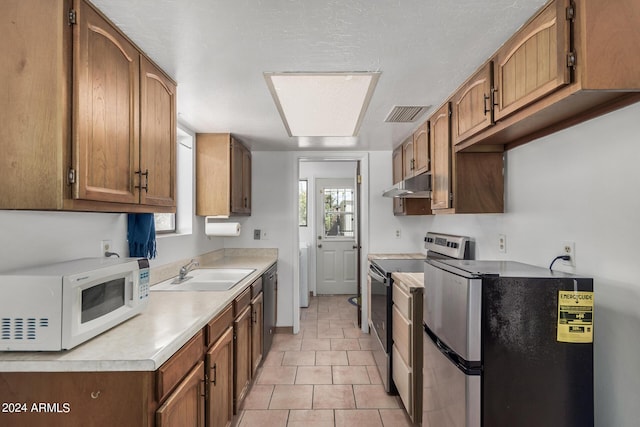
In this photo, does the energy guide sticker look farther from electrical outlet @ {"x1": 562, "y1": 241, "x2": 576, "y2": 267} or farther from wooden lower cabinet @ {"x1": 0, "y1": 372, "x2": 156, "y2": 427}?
wooden lower cabinet @ {"x1": 0, "y1": 372, "x2": 156, "y2": 427}

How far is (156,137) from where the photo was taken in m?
1.72

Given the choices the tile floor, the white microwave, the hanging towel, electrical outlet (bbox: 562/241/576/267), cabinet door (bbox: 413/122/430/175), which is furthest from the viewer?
cabinet door (bbox: 413/122/430/175)

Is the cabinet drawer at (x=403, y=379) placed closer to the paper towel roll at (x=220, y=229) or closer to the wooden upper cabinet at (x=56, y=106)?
the paper towel roll at (x=220, y=229)

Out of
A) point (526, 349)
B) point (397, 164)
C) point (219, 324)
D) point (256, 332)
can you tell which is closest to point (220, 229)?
point (256, 332)

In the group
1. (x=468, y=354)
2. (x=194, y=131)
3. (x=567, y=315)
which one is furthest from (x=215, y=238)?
(x=567, y=315)

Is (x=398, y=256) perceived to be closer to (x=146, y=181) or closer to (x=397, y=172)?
(x=397, y=172)

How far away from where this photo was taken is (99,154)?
1.25 meters

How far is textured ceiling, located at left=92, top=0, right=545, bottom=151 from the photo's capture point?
1223 millimetres

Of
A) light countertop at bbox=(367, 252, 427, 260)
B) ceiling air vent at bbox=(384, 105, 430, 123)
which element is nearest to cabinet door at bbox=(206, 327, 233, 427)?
ceiling air vent at bbox=(384, 105, 430, 123)

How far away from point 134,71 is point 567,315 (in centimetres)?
210

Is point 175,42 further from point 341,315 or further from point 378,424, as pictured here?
point 341,315

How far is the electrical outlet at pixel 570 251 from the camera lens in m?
1.44

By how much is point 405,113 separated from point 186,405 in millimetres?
2237

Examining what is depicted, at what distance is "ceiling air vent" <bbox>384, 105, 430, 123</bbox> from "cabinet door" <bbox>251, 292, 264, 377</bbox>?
5.89ft
